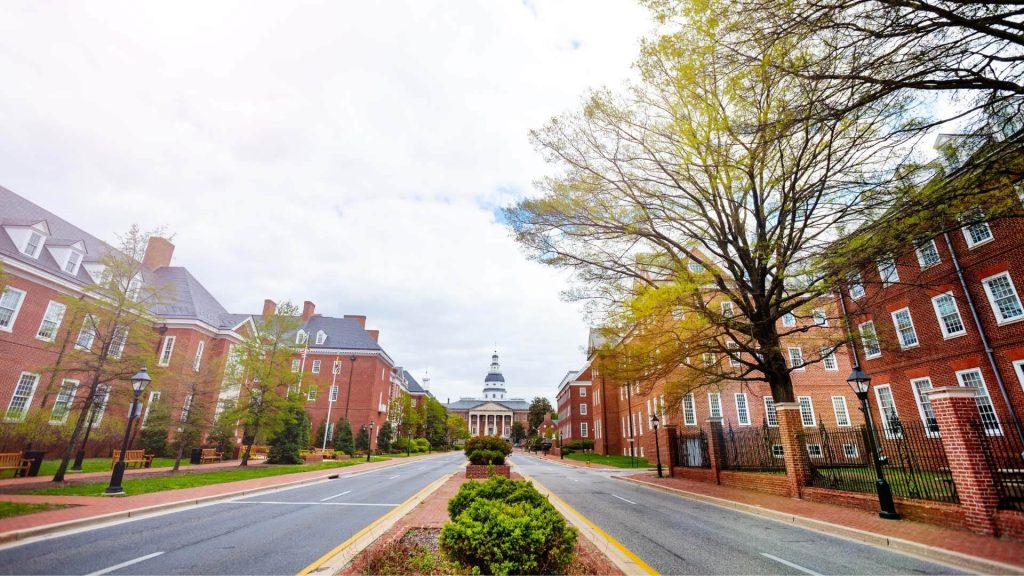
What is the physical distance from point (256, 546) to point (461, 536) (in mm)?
4703

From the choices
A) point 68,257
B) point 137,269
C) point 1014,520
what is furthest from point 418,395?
point 1014,520

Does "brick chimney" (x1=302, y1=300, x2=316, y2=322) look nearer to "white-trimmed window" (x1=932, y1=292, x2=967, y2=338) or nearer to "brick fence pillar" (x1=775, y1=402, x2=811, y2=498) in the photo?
"brick fence pillar" (x1=775, y1=402, x2=811, y2=498)

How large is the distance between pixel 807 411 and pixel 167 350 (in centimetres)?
4909

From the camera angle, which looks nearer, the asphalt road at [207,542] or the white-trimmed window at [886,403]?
the asphalt road at [207,542]

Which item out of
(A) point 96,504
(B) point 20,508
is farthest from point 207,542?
(A) point 96,504

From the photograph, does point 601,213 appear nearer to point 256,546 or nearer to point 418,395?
point 256,546

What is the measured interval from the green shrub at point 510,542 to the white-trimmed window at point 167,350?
3583 centimetres

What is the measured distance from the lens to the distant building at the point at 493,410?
124 metres

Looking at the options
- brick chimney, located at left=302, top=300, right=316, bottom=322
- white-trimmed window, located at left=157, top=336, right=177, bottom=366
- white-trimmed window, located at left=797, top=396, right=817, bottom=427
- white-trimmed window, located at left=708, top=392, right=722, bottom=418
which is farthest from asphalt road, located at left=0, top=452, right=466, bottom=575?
brick chimney, located at left=302, top=300, right=316, bottom=322

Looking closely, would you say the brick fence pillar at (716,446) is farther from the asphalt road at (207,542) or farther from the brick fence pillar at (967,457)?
the asphalt road at (207,542)

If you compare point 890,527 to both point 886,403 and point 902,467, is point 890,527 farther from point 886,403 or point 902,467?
point 886,403

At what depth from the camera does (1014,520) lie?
25.1 ft

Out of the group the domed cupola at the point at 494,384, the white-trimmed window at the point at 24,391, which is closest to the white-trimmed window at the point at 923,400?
the white-trimmed window at the point at 24,391

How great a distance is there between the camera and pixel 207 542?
7.45m
